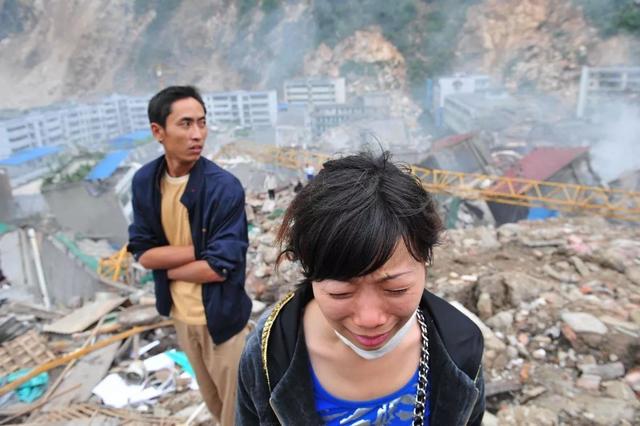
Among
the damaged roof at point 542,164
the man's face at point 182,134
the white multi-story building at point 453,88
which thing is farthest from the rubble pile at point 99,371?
the white multi-story building at point 453,88

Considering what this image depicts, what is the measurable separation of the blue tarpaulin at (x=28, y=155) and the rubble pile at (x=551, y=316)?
67.9ft

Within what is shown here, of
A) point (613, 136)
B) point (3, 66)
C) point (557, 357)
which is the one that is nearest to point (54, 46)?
point (3, 66)

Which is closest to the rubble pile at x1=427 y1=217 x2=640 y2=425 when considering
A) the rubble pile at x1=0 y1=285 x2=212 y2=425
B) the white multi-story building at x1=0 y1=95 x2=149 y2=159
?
the rubble pile at x1=0 y1=285 x2=212 y2=425

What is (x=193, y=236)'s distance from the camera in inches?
69.2

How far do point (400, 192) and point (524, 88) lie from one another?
3423 centimetres

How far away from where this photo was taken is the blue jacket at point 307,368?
940mm

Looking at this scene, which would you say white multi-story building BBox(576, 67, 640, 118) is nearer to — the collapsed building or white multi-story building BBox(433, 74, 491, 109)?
white multi-story building BBox(433, 74, 491, 109)

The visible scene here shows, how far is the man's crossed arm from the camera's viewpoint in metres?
1.70

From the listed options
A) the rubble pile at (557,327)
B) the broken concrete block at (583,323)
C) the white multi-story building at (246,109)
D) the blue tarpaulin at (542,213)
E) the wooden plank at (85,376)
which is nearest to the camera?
the rubble pile at (557,327)

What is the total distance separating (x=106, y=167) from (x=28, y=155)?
32.2ft

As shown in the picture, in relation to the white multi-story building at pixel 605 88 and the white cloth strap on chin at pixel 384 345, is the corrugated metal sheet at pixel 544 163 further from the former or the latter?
the white cloth strap on chin at pixel 384 345

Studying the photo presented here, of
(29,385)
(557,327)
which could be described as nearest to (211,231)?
(29,385)

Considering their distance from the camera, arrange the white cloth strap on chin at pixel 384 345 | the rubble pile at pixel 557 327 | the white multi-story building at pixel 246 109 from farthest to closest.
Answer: the white multi-story building at pixel 246 109 → the rubble pile at pixel 557 327 → the white cloth strap on chin at pixel 384 345

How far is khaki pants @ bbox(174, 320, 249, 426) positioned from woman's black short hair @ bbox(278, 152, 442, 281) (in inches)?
45.0
